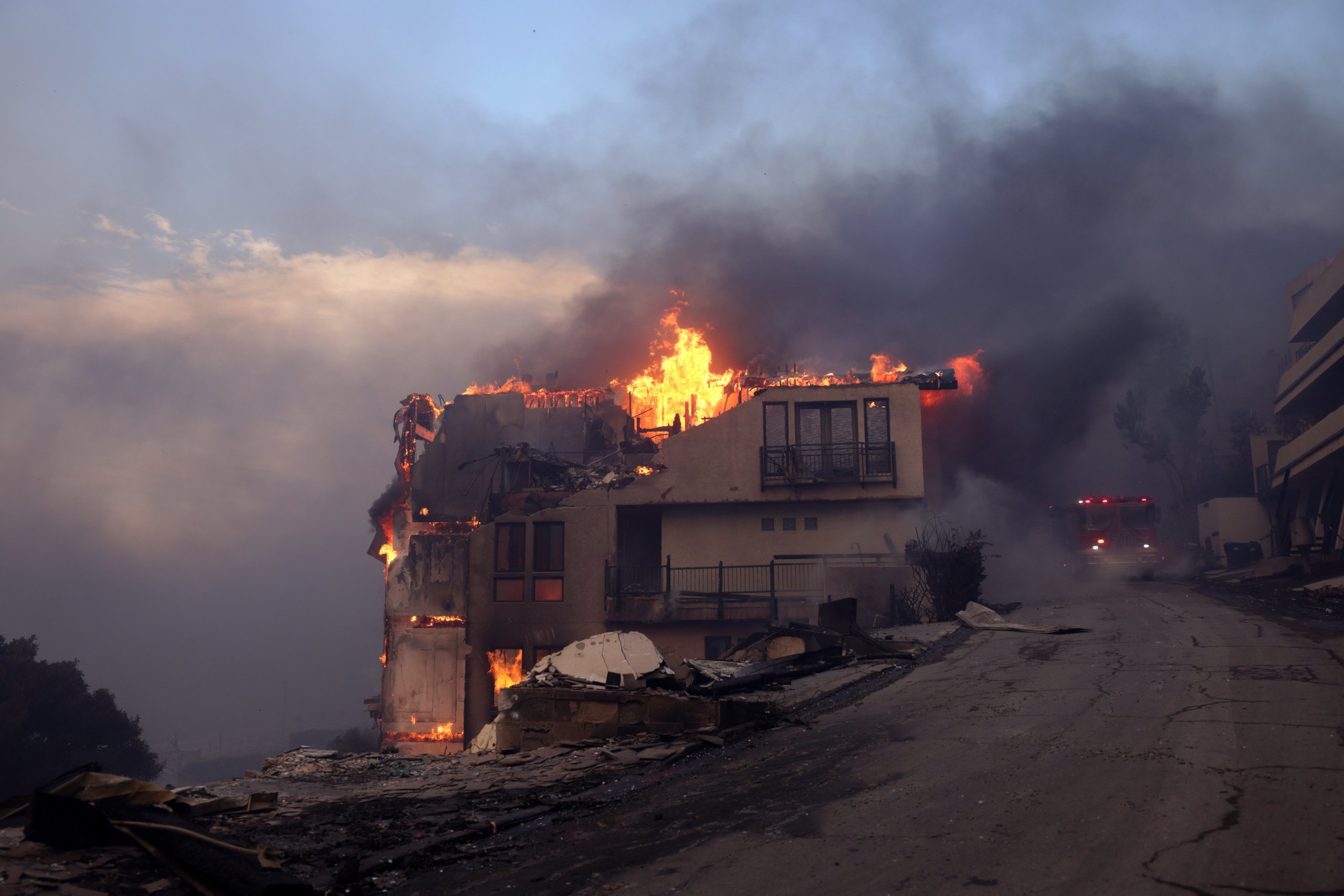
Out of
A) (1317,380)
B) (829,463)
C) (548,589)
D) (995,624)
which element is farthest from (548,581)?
(1317,380)

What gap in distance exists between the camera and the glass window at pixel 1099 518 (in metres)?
31.9

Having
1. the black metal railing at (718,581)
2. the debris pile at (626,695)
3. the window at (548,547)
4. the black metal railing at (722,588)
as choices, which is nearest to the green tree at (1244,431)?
the black metal railing at (722,588)

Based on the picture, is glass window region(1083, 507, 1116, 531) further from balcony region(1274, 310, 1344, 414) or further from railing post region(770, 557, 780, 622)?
railing post region(770, 557, 780, 622)

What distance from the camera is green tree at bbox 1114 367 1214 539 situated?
54.0m

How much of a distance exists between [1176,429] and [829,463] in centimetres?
3680

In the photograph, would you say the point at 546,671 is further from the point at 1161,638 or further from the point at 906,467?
the point at 906,467

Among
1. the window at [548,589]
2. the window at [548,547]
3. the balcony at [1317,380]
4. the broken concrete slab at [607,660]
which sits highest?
the balcony at [1317,380]

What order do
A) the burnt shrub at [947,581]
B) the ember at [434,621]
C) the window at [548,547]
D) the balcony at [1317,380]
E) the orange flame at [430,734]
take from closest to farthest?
the burnt shrub at [947,581]
the window at [548,547]
the orange flame at [430,734]
the ember at [434,621]
the balcony at [1317,380]

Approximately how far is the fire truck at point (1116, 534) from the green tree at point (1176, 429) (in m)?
24.2

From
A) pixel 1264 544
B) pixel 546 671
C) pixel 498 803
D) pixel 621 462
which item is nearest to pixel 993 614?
pixel 546 671

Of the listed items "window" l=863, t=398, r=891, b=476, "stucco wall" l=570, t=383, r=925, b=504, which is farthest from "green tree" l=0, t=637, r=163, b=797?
"window" l=863, t=398, r=891, b=476

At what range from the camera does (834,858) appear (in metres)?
5.56

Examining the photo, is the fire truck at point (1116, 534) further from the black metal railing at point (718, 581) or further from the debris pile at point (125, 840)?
the debris pile at point (125, 840)

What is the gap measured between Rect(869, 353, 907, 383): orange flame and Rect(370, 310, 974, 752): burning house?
3172 millimetres
